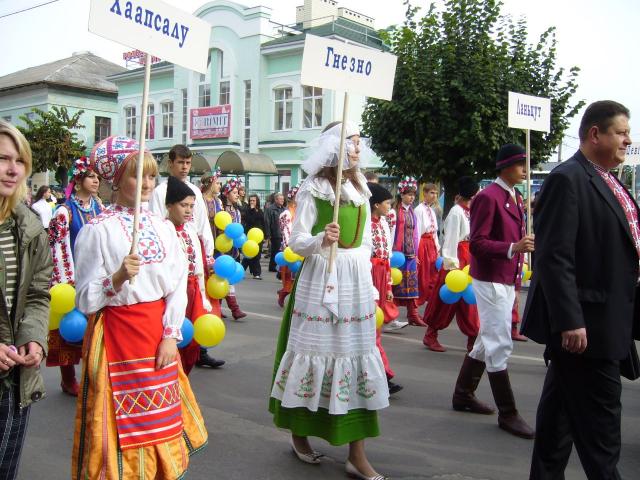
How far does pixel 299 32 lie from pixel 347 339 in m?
26.8

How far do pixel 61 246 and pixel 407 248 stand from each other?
5395mm

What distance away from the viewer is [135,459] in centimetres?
278

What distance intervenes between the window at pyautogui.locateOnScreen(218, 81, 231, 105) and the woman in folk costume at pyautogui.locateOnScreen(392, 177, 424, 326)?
22.0 m

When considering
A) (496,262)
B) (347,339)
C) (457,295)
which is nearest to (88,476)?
(347,339)

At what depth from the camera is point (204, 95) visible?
31.2 meters

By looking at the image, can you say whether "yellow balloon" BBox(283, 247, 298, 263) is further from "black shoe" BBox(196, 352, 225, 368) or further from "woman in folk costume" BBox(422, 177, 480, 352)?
"black shoe" BBox(196, 352, 225, 368)

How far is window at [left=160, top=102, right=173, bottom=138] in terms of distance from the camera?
33406mm

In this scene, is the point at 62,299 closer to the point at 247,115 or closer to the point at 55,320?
the point at 55,320

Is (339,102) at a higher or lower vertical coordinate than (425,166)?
higher

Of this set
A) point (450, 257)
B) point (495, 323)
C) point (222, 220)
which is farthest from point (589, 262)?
point (222, 220)

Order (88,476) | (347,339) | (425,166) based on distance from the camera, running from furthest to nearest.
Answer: (425,166), (347,339), (88,476)

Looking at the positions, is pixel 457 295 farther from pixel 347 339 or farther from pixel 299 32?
pixel 299 32

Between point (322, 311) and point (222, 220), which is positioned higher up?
point (222, 220)

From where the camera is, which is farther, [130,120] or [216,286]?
[130,120]
